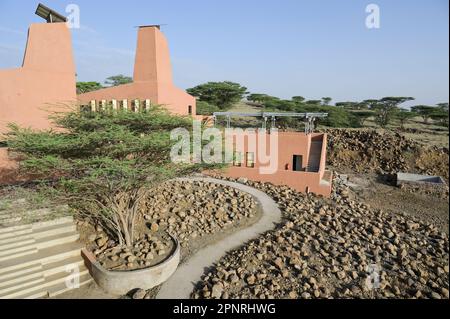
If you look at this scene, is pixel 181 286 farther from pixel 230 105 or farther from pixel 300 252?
pixel 230 105

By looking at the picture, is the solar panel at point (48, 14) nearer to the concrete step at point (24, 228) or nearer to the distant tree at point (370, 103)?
the concrete step at point (24, 228)

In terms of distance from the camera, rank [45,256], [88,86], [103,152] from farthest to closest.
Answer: [88,86] < [45,256] < [103,152]

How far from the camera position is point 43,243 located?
7.71 m

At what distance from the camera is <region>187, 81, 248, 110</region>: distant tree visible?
36.3 metres

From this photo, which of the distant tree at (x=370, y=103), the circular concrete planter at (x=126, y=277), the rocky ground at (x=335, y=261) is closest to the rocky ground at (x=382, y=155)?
the rocky ground at (x=335, y=261)

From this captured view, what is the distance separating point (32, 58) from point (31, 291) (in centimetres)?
960

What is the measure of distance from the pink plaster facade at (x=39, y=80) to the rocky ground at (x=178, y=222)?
220 inches

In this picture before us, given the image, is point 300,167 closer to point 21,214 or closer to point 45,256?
point 45,256

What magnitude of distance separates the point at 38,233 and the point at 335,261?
348 inches

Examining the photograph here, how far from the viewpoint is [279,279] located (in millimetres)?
7410

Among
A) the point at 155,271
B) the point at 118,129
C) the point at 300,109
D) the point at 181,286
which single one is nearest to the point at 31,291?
the point at 155,271

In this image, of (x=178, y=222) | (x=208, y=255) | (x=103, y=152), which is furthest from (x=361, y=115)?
(x=103, y=152)

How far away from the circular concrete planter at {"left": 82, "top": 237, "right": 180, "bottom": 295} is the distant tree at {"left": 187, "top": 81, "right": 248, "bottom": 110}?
1233 inches

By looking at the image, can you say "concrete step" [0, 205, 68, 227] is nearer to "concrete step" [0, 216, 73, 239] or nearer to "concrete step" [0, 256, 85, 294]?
"concrete step" [0, 216, 73, 239]
